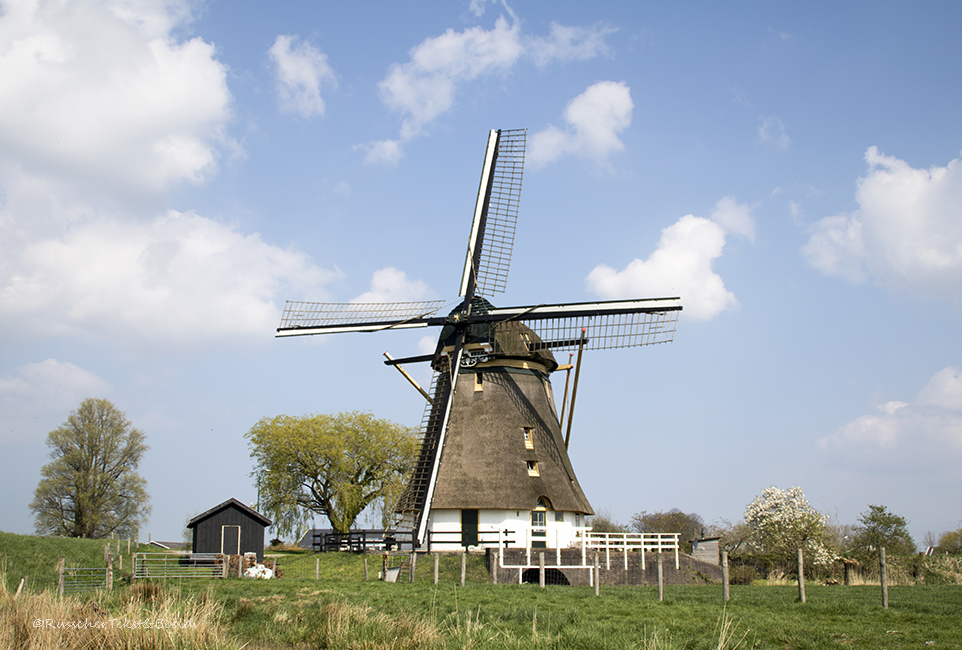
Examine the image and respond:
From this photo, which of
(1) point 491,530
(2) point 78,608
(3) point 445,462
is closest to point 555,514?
(1) point 491,530

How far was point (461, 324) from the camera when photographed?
24.5m

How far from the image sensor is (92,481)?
41500mm

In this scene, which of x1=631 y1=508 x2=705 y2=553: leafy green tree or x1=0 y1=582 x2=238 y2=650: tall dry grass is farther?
x1=631 y1=508 x2=705 y2=553: leafy green tree

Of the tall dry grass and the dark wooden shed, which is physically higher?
the tall dry grass

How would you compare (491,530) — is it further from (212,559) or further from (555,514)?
(212,559)

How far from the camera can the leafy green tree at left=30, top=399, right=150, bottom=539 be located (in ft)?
134

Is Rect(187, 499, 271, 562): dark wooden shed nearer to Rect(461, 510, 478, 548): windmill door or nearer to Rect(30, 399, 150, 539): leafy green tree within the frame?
Rect(461, 510, 478, 548): windmill door

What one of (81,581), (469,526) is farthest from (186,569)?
(469,526)

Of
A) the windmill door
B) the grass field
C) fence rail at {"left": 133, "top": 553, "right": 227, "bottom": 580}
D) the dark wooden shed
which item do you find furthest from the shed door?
Result: the grass field

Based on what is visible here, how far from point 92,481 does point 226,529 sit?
61.5 ft

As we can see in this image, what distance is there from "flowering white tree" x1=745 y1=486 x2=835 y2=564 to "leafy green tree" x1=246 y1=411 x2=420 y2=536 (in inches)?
664

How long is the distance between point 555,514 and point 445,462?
152 inches

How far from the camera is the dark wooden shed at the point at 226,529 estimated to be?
27.1m

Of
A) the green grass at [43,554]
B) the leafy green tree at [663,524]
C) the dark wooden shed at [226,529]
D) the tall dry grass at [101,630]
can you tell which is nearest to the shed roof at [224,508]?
the dark wooden shed at [226,529]
